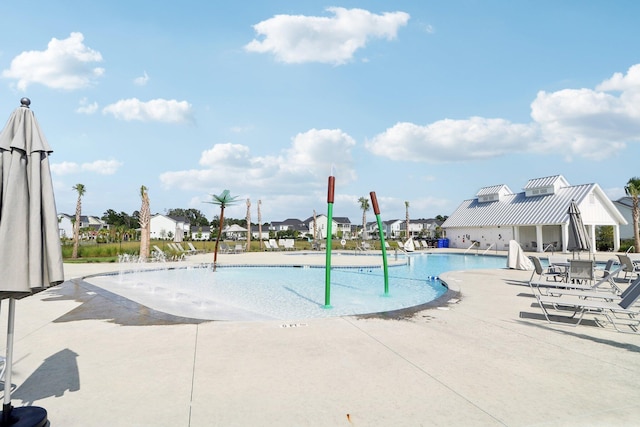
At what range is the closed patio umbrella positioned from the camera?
2730 mm

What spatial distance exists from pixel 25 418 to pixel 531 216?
114ft

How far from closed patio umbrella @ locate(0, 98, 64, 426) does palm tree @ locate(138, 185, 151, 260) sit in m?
22.1

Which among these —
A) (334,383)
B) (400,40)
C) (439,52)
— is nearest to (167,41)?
(400,40)

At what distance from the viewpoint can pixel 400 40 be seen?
1501 centimetres

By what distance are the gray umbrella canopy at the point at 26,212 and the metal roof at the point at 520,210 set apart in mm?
32267

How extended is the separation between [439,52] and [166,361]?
52.1 ft

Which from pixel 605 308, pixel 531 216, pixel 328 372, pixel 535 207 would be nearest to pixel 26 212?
pixel 328 372

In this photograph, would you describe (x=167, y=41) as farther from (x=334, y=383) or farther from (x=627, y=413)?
(x=627, y=413)

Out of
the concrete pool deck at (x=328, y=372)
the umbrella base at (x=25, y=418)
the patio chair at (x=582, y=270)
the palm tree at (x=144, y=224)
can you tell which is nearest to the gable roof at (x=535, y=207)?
the patio chair at (x=582, y=270)

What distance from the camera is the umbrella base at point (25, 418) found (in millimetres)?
2668

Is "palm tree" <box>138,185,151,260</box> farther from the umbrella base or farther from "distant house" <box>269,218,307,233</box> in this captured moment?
"distant house" <box>269,218,307,233</box>

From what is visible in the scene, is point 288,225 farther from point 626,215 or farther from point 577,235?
point 577,235

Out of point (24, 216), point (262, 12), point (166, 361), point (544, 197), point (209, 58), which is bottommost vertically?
point (166, 361)

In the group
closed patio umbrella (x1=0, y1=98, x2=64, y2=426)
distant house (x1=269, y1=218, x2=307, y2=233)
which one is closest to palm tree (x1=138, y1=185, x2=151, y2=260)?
closed patio umbrella (x1=0, y1=98, x2=64, y2=426)
